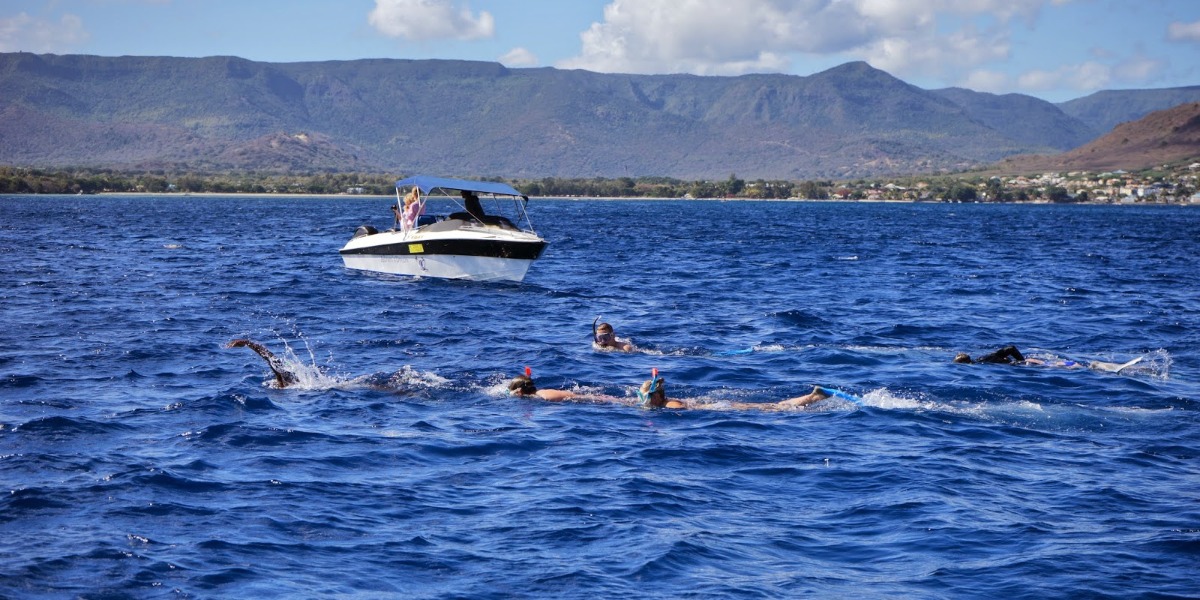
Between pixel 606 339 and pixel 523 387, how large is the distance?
4.82 metres

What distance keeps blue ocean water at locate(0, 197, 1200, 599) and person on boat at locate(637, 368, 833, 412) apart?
A: 222 millimetres

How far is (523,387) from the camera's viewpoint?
1903 centimetres

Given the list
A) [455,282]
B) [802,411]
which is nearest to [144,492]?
[802,411]

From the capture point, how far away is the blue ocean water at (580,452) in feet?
36.6

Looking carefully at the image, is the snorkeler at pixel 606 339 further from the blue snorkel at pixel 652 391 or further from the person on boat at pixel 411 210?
the person on boat at pixel 411 210

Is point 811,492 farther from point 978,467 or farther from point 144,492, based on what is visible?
point 144,492

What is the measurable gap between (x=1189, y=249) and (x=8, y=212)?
81899 mm

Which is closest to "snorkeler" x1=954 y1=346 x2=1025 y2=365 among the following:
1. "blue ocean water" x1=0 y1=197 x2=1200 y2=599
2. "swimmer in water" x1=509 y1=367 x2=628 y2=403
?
"blue ocean water" x1=0 y1=197 x2=1200 y2=599

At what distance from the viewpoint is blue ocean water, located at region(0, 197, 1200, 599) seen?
11.1 metres

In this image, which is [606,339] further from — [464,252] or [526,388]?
[464,252]

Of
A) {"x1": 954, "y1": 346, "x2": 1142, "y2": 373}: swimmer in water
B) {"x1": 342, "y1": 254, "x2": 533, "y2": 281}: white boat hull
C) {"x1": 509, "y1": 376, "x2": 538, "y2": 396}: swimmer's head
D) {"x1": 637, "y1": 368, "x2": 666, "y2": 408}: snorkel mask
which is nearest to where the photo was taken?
{"x1": 637, "y1": 368, "x2": 666, "y2": 408}: snorkel mask

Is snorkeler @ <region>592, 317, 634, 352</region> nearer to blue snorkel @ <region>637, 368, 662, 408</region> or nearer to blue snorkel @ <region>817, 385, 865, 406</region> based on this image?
blue snorkel @ <region>637, 368, 662, 408</region>

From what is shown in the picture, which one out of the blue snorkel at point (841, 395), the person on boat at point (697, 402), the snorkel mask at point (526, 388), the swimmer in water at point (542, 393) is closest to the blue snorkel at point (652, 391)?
the person on boat at point (697, 402)

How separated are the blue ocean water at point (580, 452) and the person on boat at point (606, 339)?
55 centimetres
